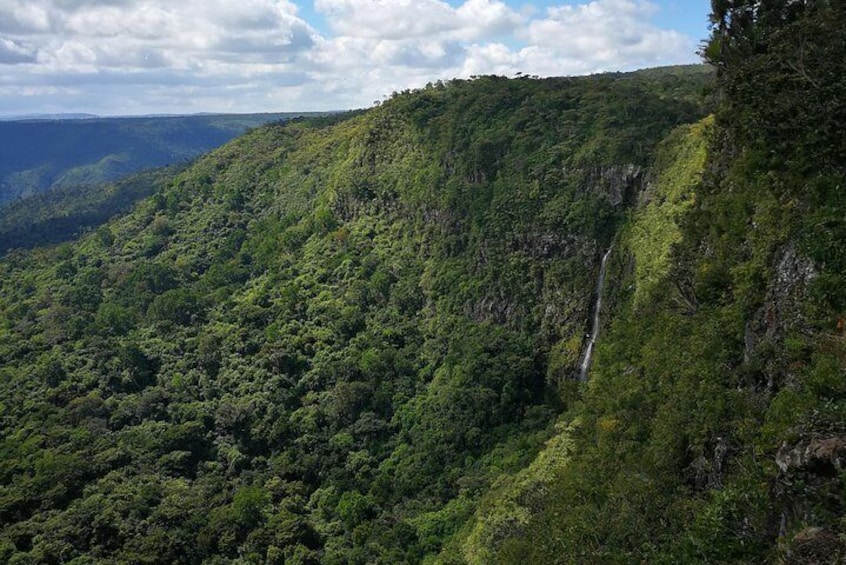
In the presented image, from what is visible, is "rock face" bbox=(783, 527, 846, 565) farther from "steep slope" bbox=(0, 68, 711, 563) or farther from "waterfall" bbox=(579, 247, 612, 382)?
"waterfall" bbox=(579, 247, 612, 382)

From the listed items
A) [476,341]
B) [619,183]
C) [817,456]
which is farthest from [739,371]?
[476,341]

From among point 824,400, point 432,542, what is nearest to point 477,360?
point 432,542

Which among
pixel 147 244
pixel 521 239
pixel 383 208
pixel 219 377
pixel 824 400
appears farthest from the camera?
pixel 147 244

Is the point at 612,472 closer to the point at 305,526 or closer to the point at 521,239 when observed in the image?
the point at 305,526

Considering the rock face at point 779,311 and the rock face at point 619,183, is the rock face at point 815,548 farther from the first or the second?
the rock face at point 619,183

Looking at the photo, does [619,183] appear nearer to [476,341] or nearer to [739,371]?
[476,341]

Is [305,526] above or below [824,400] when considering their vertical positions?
below

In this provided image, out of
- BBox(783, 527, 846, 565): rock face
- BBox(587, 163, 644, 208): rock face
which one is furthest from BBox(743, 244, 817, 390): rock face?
BBox(587, 163, 644, 208): rock face
